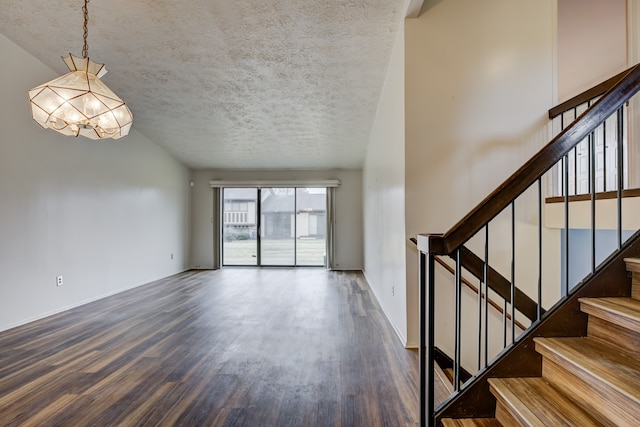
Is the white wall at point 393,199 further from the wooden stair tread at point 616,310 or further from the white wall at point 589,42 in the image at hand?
the white wall at point 589,42

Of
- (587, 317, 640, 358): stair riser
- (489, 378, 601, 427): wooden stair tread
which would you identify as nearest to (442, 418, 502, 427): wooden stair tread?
(489, 378, 601, 427): wooden stair tread

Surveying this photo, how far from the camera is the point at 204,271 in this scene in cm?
761

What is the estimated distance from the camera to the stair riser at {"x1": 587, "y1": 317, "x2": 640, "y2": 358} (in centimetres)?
134

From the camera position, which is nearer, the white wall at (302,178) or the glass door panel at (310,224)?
the white wall at (302,178)

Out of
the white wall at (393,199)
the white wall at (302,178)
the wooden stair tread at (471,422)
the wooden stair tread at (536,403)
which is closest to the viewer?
the wooden stair tread at (536,403)

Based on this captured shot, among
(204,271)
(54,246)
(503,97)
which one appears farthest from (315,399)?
(204,271)

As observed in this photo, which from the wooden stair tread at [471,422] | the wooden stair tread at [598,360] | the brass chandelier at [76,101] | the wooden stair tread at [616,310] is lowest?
the wooden stair tread at [471,422]

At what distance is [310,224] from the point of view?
8195 millimetres

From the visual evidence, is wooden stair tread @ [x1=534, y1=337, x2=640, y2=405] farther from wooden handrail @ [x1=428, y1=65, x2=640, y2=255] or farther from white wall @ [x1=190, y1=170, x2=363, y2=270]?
white wall @ [x1=190, y1=170, x2=363, y2=270]

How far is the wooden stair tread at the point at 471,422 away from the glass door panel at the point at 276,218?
6.75 meters

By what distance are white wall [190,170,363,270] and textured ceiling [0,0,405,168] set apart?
209cm

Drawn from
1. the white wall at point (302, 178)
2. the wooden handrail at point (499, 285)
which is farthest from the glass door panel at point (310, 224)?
the wooden handrail at point (499, 285)

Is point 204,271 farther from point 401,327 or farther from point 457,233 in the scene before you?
point 457,233

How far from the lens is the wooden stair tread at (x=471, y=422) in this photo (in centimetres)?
151
